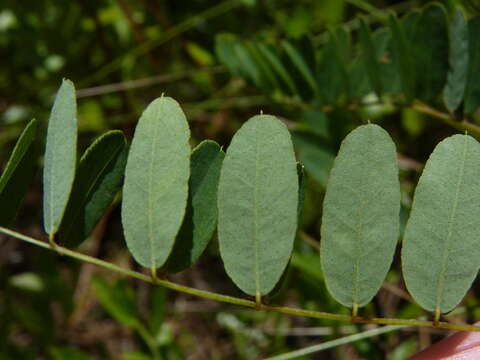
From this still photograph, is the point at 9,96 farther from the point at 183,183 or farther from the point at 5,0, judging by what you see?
the point at 183,183

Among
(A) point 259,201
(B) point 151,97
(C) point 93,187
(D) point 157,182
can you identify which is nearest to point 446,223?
(A) point 259,201

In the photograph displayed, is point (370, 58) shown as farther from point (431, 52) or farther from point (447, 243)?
point (447, 243)

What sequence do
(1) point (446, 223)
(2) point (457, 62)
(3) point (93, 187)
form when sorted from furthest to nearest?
(2) point (457, 62) < (3) point (93, 187) < (1) point (446, 223)

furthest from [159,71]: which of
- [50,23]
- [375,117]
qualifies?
[375,117]

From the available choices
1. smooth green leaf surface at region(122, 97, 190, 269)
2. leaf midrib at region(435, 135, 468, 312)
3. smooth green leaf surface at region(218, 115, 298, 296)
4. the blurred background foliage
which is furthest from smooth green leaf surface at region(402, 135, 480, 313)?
the blurred background foliage

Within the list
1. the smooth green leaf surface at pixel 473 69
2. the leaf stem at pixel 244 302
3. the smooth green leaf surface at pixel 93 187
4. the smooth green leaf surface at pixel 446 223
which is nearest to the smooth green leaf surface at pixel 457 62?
the smooth green leaf surface at pixel 473 69

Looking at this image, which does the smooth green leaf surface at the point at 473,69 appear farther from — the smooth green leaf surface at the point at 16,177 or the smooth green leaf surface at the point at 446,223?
the smooth green leaf surface at the point at 16,177

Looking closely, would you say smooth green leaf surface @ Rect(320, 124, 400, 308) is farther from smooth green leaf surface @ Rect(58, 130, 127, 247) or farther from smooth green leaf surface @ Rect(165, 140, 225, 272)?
smooth green leaf surface @ Rect(58, 130, 127, 247)
